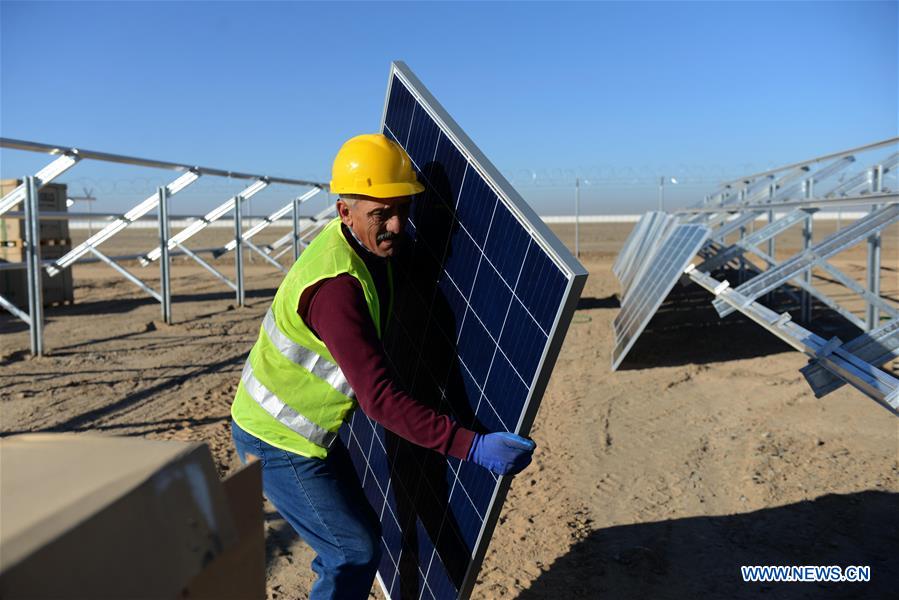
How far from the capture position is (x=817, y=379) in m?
4.61

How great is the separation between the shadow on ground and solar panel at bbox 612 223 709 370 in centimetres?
331

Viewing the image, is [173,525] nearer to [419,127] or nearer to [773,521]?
[419,127]

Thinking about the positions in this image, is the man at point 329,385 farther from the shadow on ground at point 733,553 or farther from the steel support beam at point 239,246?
the steel support beam at point 239,246

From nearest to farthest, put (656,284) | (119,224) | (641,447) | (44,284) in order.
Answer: (641,447)
(656,284)
(119,224)
(44,284)

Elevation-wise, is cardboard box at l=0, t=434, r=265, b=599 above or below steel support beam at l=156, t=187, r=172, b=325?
above

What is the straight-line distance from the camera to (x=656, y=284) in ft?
27.9

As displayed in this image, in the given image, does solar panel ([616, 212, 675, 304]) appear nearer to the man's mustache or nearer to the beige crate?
the beige crate

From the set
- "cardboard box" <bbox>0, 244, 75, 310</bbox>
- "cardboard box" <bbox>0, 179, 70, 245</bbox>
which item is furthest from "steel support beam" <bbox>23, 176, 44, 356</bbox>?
"cardboard box" <bbox>0, 179, 70, 245</bbox>

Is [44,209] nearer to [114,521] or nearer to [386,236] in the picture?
[386,236]

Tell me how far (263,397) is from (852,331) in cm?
972

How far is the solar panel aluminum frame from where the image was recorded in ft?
6.95

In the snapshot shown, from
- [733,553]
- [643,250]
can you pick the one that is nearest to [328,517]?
[733,553]

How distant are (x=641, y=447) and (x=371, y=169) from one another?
3980 millimetres

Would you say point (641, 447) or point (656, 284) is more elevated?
point (656, 284)
